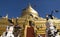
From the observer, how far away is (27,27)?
73.6 ft

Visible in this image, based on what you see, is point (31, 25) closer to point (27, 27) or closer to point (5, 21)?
point (27, 27)

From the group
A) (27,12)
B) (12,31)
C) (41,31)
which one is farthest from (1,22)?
(12,31)

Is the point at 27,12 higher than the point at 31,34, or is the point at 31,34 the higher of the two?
the point at 27,12

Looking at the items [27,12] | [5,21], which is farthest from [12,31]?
[27,12]

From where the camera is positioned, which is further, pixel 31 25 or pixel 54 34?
pixel 31 25

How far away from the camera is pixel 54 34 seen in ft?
30.9

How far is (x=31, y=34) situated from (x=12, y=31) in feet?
38.2

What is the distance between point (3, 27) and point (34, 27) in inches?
133

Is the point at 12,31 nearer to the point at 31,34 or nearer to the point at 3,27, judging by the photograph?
the point at 31,34

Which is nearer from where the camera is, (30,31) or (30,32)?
(30,32)

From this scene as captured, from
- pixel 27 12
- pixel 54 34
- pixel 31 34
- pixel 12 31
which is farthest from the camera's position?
pixel 27 12

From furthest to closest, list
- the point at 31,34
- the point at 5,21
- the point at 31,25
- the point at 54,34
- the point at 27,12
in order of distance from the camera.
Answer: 1. the point at 27,12
2. the point at 5,21
3. the point at 31,25
4. the point at 31,34
5. the point at 54,34

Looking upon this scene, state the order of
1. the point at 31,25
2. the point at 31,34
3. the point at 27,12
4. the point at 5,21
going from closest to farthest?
the point at 31,34 → the point at 31,25 → the point at 5,21 → the point at 27,12

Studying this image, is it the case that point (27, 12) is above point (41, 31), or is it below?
above
